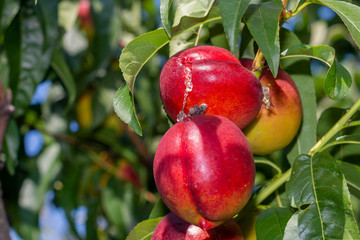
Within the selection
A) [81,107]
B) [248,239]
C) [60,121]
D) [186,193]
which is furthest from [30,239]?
[186,193]

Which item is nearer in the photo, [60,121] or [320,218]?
[320,218]

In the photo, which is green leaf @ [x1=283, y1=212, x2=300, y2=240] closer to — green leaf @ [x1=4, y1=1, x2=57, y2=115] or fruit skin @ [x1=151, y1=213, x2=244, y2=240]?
fruit skin @ [x1=151, y1=213, x2=244, y2=240]

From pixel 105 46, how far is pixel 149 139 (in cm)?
54

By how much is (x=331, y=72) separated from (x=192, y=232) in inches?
14.4

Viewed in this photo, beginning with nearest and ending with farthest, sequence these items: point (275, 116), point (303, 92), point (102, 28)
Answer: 1. point (275, 116)
2. point (303, 92)
3. point (102, 28)

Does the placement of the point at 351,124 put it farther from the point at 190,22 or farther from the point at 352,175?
the point at 190,22

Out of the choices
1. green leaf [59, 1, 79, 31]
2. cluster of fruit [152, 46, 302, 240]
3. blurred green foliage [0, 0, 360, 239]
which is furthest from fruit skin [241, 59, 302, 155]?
green leaf [59, 1, 79, 31]

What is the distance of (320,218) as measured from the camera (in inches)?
30.8

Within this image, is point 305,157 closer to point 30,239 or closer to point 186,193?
point 186,193

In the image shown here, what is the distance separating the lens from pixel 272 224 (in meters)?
0.84

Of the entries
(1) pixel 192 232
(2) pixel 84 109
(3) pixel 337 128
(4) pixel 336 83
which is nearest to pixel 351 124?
(3) pixel 337 128

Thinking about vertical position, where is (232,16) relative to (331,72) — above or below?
above

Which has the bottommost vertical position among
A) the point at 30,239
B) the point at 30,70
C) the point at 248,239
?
the point at 30,239

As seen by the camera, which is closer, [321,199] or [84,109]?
[321,199]
